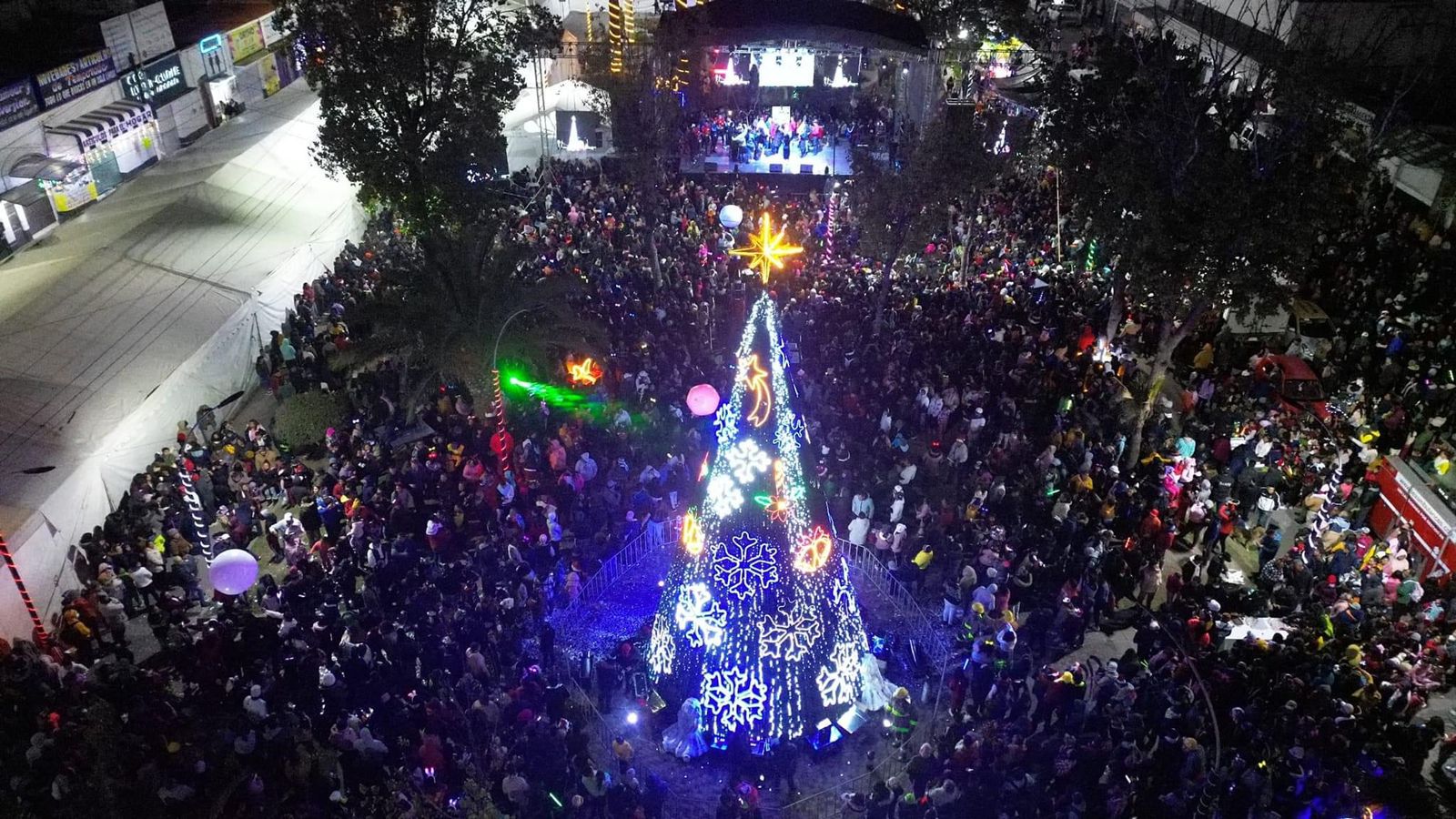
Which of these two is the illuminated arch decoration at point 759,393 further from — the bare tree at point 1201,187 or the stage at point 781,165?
the stage at point 781,165

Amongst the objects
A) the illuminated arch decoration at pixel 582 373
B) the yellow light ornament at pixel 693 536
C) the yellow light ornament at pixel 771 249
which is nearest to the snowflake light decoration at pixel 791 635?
the yellow light ornament at pixel 693 536

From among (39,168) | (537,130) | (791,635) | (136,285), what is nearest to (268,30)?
(537,130)

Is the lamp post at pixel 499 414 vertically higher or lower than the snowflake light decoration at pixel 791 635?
lower

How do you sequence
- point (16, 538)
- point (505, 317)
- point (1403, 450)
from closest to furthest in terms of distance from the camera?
point (16, 538), point (1403, 450), point (505, 317)

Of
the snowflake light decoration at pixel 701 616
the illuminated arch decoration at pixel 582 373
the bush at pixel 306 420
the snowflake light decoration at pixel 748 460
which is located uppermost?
the snowflake light decoration at pixel 748 460

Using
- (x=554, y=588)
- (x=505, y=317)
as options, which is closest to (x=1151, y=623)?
(x=554, y=588)

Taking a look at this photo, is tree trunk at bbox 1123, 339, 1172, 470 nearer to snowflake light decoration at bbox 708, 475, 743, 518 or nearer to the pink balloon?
the pink balloon

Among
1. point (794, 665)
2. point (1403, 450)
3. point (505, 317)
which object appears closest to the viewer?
point (794, 665)

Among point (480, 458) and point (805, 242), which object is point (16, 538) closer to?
point (480, 458)
